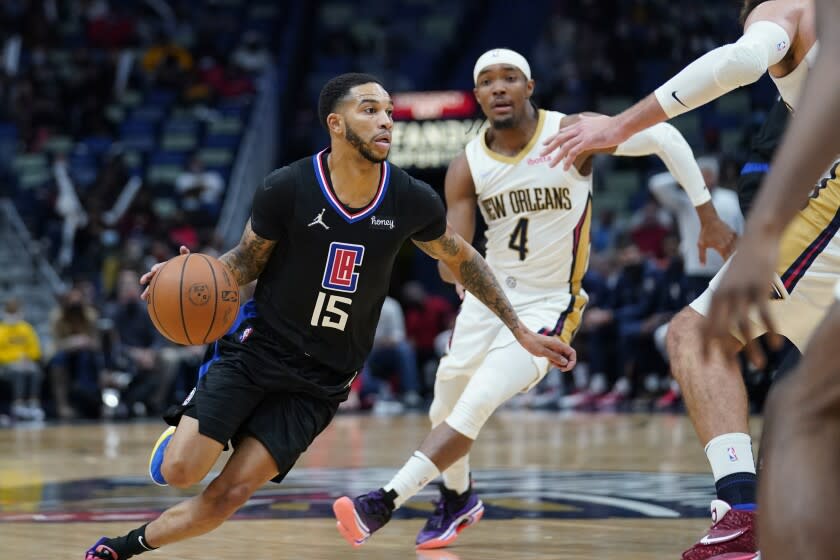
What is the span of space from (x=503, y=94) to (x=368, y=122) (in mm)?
1348

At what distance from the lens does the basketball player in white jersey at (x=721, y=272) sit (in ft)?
13.8

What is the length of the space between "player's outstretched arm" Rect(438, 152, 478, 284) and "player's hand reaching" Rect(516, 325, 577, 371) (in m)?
1.23

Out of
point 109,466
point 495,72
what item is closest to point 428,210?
point 495,72

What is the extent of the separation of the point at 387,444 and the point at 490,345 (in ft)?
15.6

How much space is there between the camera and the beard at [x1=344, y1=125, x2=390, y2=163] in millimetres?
4859

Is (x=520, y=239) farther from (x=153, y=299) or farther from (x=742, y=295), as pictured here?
(x=742, y=295)

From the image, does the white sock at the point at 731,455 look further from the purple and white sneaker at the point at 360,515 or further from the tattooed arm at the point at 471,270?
the purple and white sneaker at the point at 360,515

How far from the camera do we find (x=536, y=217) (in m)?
6.05

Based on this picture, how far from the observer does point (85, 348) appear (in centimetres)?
1475

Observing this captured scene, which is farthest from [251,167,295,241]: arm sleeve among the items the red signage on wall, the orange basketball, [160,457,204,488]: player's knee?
the red signage on wall

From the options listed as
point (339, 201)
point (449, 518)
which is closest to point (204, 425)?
point (339, 201)

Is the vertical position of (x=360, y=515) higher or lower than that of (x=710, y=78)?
lower

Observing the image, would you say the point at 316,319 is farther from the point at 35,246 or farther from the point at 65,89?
the point at 65,89

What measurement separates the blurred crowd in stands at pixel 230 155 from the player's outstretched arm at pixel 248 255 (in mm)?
5845
